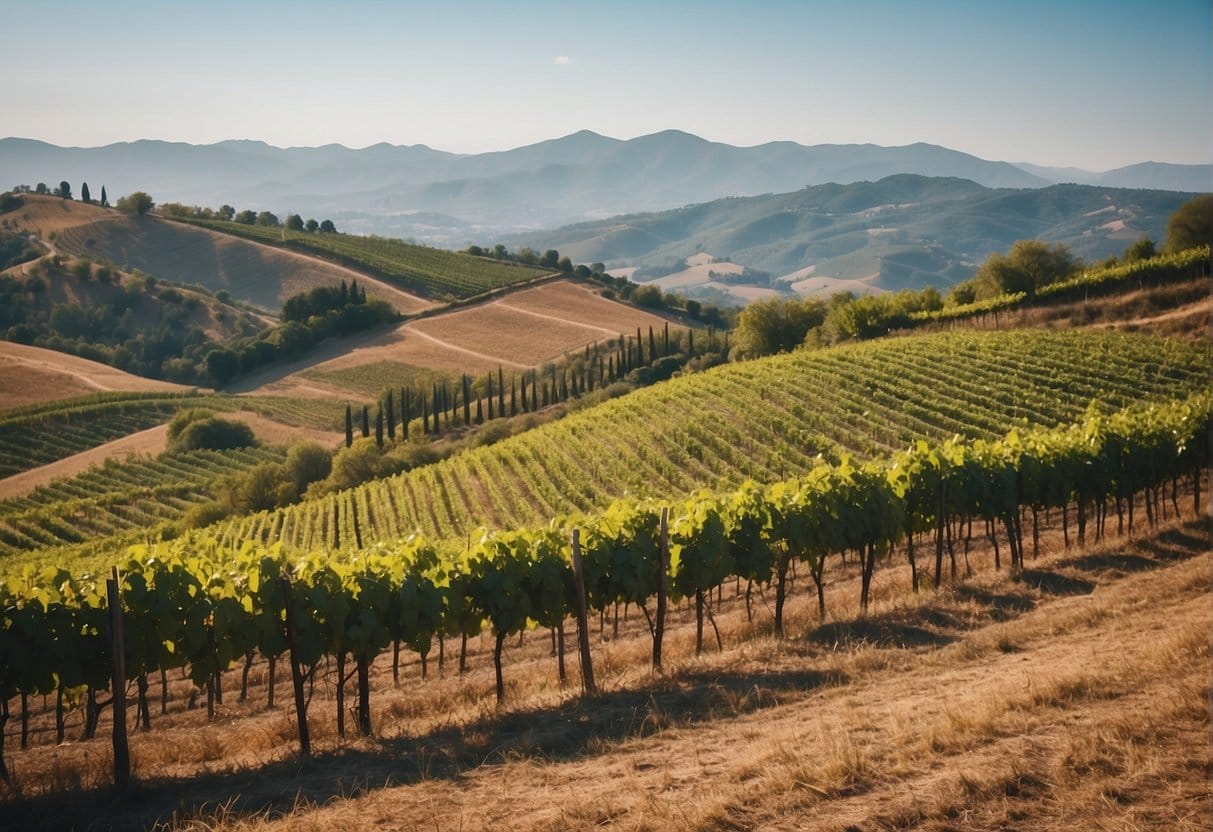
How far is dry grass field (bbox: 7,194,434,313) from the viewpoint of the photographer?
136375 mm

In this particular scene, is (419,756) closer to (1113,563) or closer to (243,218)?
(1113,563)

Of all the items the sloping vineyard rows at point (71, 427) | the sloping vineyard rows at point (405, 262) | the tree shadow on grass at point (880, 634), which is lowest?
the sloping vineyard rows at point (71, 427)

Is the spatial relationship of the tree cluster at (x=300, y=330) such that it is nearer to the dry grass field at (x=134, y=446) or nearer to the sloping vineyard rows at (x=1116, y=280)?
the dry grass field at (x=134, y=446)

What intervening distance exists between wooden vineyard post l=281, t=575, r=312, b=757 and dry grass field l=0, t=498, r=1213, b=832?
11.9 inches

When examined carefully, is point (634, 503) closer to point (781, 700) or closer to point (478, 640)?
point (478, 640)

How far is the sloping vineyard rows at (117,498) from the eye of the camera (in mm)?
50156

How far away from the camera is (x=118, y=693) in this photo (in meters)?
9.21

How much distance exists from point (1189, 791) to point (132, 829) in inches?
358

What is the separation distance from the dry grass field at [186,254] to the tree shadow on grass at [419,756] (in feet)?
396

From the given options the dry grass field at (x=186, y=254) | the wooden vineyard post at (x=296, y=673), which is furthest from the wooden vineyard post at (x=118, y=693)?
the dry grass field at (x=186, y=254)

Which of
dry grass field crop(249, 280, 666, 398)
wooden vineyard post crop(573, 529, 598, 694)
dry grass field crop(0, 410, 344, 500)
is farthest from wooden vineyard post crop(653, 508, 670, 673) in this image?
dry grass field crop(249, 280, 666, 398)

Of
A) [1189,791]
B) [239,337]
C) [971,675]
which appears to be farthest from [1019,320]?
[239,337]

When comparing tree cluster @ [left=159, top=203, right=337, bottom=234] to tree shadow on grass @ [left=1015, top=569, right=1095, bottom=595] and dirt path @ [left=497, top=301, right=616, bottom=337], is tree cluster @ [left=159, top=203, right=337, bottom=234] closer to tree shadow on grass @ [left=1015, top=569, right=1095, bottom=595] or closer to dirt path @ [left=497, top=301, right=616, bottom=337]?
dirt path @ [left=497, top=301, right=616, bottom=337]

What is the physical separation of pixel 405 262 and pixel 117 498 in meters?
92.9
